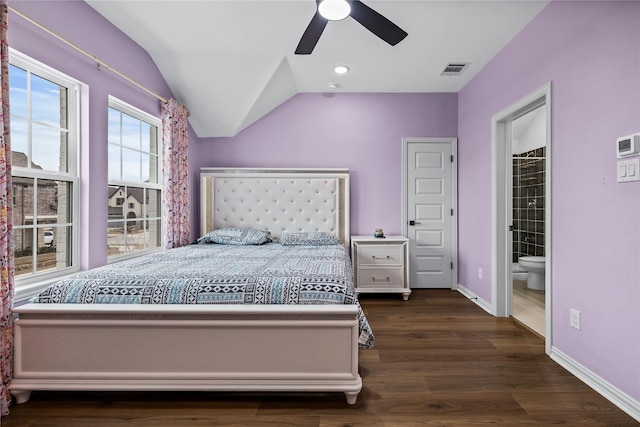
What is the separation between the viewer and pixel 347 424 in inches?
63.1

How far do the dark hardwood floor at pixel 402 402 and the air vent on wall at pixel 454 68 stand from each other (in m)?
2.75

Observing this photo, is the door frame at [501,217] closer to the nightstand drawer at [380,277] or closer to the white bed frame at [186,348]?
the nightstand drawer at [380,277]

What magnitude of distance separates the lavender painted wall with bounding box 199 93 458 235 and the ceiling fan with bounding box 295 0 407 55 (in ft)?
6.13

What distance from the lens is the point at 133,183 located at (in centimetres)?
302

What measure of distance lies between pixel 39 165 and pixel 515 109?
367 cm

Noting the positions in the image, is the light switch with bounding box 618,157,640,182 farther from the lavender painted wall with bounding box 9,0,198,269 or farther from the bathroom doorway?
the lavender painted wall with bounding box 9,0,198,269

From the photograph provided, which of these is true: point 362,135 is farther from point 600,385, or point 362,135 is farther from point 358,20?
point 600,385

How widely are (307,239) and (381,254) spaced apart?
2.90 ft

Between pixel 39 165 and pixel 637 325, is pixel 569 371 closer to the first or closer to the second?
pixel 637 325

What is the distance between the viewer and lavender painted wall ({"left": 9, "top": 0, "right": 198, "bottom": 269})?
196 cm

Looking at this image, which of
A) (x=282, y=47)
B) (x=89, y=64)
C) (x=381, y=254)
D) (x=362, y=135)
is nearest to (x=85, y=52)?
(x=89, y=64)

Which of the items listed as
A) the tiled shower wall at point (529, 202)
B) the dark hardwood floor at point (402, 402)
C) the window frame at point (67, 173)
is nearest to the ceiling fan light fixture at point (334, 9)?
the window frame at point (67, 173)

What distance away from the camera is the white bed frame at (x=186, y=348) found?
1724 millimetres

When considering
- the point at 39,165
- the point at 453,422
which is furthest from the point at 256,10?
the point at 453,422
